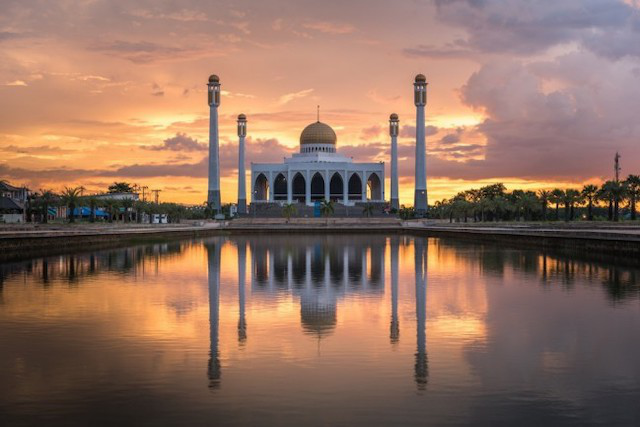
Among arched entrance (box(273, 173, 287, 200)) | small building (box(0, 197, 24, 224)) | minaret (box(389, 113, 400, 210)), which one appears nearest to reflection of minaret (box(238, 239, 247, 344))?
small building (box(0, 197, 24, 224))

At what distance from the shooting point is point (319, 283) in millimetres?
18516

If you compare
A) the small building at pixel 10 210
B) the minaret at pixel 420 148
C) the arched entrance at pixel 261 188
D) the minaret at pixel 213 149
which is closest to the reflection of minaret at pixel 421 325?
the small building at pixel 10 210

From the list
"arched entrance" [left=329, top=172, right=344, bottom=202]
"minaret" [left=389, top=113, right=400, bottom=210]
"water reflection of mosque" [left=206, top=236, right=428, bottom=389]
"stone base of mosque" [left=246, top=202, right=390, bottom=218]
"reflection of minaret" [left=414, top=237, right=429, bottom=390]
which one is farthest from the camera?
"arched entrance" [left=329, top=172, right=344, bottom=202]

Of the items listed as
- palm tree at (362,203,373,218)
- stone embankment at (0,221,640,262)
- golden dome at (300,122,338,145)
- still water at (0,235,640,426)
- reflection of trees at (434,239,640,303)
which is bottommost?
still water at (0,235,640,426)

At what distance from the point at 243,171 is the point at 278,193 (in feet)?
25.0

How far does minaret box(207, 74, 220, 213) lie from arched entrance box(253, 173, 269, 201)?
39.8 ft

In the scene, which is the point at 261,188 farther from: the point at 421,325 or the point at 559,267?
the point at 421,325

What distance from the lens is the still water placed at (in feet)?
23.7

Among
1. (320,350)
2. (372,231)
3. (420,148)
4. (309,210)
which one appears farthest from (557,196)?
(320,350)

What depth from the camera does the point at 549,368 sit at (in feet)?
29.1

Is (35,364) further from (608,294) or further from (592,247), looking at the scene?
(592,247)

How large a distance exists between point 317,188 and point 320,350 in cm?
8141

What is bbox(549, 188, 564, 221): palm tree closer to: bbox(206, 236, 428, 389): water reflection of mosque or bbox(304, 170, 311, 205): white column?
bbox(206, 236, 428, 389): water reflection of mosque

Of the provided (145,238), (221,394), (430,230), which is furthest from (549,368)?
(430,230)
